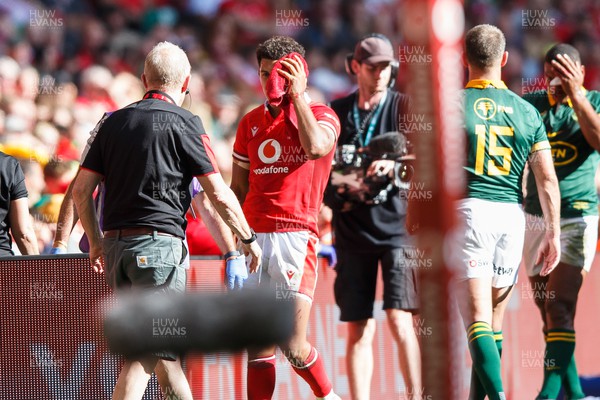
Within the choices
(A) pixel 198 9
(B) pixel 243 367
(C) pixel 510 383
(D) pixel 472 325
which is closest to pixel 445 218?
(D) pixel 472 325

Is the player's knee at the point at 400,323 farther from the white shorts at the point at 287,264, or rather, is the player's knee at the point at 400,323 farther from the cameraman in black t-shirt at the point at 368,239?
the white shorts at the point at 287,264

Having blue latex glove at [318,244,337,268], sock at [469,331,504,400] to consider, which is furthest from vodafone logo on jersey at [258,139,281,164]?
sock at [469,331,504,400]

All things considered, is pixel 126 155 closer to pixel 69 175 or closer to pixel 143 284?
pixel 143 284

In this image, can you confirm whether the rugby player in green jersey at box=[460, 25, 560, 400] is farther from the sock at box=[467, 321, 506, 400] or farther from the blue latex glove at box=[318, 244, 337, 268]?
the blue latex glove at box=[318, 244, 337, 268]

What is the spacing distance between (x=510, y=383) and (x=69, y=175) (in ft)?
11.0

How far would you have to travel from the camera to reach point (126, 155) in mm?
4273

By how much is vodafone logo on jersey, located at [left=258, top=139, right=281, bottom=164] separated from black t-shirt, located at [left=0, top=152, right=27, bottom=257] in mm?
1363

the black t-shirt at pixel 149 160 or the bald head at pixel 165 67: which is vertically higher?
the bald head at pixel 165 67

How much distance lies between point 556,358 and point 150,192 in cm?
282

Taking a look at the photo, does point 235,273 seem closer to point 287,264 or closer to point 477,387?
point 287,264

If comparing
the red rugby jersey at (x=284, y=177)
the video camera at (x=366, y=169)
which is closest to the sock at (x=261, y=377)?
the red rugby jersey at (x=284, y=177)

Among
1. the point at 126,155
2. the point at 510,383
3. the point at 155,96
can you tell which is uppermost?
the point at 155,96

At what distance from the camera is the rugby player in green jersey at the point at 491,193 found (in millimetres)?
4809

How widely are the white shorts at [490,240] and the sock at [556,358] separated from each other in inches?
37.7
